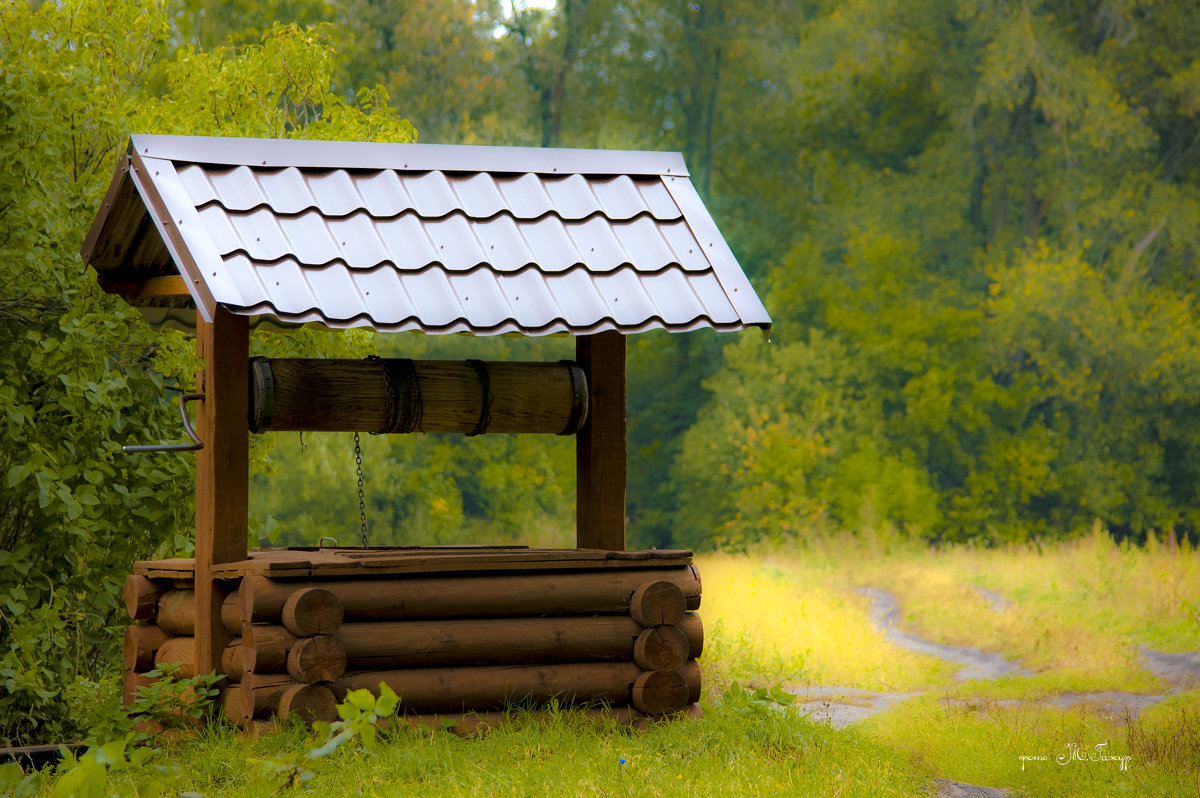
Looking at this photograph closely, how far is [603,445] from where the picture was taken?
6.65 m

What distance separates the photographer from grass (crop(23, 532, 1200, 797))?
17.2 feet

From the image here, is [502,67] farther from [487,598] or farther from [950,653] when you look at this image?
[487,598]

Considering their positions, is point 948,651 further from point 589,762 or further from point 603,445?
point 589,762

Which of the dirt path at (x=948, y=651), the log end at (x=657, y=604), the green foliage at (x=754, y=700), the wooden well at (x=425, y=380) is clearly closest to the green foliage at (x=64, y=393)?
the wooden well at (x=425, y=380)

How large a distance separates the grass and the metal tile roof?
73.4 inches

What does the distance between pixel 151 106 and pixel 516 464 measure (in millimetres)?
17881

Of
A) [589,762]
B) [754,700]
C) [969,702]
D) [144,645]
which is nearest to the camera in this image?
[589,762]

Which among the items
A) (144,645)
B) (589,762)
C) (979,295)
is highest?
(979,295)

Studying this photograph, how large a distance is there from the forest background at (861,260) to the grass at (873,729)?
934 cm

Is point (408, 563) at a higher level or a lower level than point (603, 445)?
lower

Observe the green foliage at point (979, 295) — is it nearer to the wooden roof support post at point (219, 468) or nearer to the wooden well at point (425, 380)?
the wooden well at point (425, 380)

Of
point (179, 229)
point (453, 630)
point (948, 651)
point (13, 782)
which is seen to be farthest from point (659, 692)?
point (948, 651)

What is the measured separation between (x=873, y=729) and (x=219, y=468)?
3881mm

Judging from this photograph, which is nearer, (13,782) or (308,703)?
(13,782)
